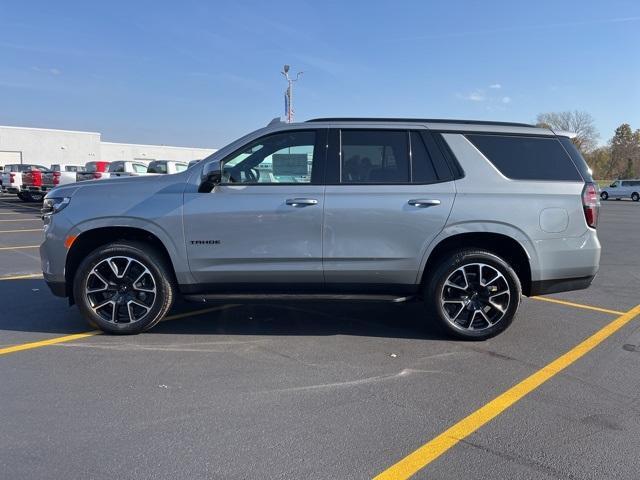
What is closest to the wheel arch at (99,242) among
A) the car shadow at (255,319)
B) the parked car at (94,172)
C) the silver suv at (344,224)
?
the silver suv at (344,224)

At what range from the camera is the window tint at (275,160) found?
4625 millimetres

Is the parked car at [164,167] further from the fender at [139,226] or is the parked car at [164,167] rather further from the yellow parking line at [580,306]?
the yellow parking line at [580,306]

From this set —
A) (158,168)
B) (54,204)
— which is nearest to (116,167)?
(158,168)

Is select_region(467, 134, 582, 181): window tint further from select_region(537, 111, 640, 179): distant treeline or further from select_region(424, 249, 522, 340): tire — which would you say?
select_region(537, 111, 640, 179): distant treeline

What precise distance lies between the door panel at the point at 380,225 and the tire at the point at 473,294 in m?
0.30

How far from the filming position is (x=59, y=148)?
175 feet

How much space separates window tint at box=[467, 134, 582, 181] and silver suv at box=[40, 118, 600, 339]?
11mm

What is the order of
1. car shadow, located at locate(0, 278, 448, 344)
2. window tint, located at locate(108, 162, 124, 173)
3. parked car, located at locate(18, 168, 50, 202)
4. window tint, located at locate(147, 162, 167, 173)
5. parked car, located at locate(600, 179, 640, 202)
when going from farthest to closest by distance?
parked car, located at locate(600, 179, 640, 202), parked car, located at locate(18, 168, 50, 202), window tint, located at locate(147, 162, 167, 173), window tint, located at locate(108, 162, 124, 173), car shadow, located at locate(0, 278, 448, 344)

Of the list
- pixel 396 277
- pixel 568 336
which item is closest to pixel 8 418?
pixel 396 277

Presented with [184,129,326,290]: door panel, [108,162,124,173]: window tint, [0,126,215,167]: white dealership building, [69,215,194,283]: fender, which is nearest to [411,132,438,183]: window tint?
[184,129,326,290]: door panel

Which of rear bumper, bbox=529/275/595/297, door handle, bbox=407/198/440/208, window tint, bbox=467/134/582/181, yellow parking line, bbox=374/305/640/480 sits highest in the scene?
window tint, bbox=467/134/582/181

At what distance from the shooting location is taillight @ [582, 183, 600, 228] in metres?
4.61

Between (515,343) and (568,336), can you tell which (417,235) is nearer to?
(515,343)

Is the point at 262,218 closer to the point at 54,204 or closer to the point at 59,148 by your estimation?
the point at 54,204
